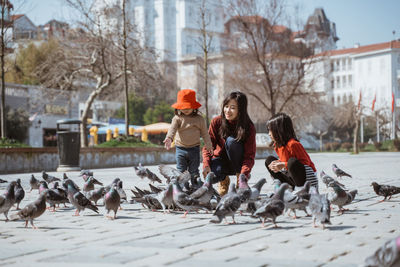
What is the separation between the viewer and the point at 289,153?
746 centimetres

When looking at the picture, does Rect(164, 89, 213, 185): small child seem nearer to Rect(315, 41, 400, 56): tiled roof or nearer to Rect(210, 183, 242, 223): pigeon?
Rect(210, 183, 242, 223): pigeon

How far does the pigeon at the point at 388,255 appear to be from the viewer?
10.6ft

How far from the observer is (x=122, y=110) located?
6088 cm

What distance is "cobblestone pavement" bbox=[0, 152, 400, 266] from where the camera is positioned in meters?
4.17

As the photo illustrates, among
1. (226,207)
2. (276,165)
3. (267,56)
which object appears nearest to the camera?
(226,207)

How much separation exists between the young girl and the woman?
0.60 m

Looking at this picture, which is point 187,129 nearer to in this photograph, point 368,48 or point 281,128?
point 281,128

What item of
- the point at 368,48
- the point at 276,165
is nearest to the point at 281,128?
the point at 276,165

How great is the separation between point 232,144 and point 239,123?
316 mm

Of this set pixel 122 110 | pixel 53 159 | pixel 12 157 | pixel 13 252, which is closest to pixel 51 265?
pixel 13 252

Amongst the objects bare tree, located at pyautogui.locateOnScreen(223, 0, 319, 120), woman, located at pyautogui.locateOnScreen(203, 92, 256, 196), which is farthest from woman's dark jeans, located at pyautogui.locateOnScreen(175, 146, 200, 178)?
bare tree, located at pyautogui.locateOnScreen(223, 0, 319, 120)

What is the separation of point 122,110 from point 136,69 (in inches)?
1349

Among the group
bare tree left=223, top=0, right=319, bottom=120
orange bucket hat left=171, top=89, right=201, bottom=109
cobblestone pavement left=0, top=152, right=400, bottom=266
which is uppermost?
bare tree left=223, top=0, right=319, bottom=120

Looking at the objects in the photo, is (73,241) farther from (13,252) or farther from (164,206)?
(164,206)
